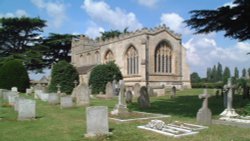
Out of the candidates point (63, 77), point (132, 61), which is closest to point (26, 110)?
point (63, 77)

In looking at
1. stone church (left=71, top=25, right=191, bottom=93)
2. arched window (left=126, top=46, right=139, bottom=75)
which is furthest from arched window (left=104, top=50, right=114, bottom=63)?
arched window (left=126, top=46, right=139, bottom=75)

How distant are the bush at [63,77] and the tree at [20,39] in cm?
1941

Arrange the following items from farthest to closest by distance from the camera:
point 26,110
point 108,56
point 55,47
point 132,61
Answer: point 55,47 < point 108,56 < point 132,61 < point 26,110

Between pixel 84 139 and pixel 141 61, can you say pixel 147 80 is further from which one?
pixel 84 139

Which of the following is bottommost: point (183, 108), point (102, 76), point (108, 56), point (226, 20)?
point (183, 108)

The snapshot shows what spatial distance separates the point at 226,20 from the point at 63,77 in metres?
21.6

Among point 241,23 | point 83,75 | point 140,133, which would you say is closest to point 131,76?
point 83,75

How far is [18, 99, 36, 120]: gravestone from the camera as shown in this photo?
1262cm

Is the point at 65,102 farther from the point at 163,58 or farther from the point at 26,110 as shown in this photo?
the point at 163,58

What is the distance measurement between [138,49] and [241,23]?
29028mm

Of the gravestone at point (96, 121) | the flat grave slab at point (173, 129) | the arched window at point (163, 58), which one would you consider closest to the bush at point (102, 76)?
the arched window at point (163, 58)

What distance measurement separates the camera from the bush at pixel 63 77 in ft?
105

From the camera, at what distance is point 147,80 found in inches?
1623

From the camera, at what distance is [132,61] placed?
44125 mm
